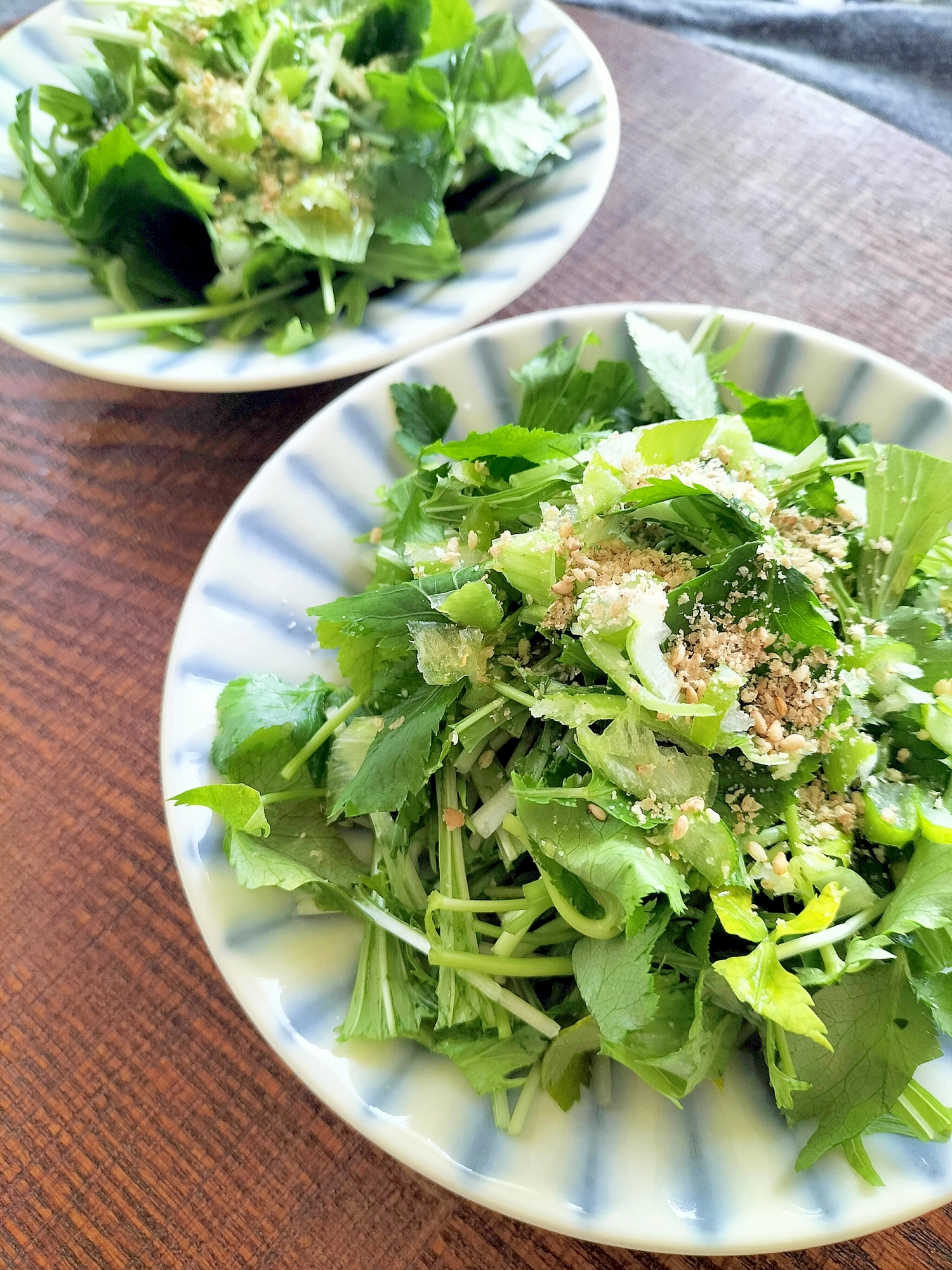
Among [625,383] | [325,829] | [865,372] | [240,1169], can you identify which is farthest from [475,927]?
[865,372]

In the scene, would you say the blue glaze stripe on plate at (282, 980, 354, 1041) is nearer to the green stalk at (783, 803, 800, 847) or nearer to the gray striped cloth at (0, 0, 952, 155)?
the green stalk at (783, 803, 800, 847)

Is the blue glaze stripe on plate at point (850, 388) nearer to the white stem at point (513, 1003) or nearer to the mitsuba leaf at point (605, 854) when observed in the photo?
the mitsuba leaf at point (605, 854)

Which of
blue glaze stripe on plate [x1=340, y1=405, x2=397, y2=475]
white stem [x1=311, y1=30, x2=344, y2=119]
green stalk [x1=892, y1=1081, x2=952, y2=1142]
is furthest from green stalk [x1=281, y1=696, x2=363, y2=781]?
white stem [x1=311, y1=30, x2=344, y2=119]

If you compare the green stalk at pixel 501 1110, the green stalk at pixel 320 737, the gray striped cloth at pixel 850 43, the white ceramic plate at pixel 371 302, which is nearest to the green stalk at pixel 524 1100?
the green stalk at pixel 501 1110

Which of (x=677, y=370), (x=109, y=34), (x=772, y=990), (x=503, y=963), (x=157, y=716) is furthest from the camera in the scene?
(x=109, y=34)

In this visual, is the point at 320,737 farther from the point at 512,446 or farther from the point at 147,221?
the point at 147,221

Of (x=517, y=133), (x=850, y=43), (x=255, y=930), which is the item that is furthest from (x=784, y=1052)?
(x=850, y=43)

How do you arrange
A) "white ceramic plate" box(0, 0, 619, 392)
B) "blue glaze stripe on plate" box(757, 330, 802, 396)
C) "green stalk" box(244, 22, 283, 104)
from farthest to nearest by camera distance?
"green stalk" box(244, 22, 283, 104)
"white ceramic plate" box(0, 0, 619, 392)
"blue glaze stripe on plate" box(757, 330, 802, 396)

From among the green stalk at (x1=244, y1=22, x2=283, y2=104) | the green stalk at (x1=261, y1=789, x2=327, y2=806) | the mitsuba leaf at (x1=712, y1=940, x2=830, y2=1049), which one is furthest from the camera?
the green stalk at (x1=244, y1=22, x2=283, y2=104)
